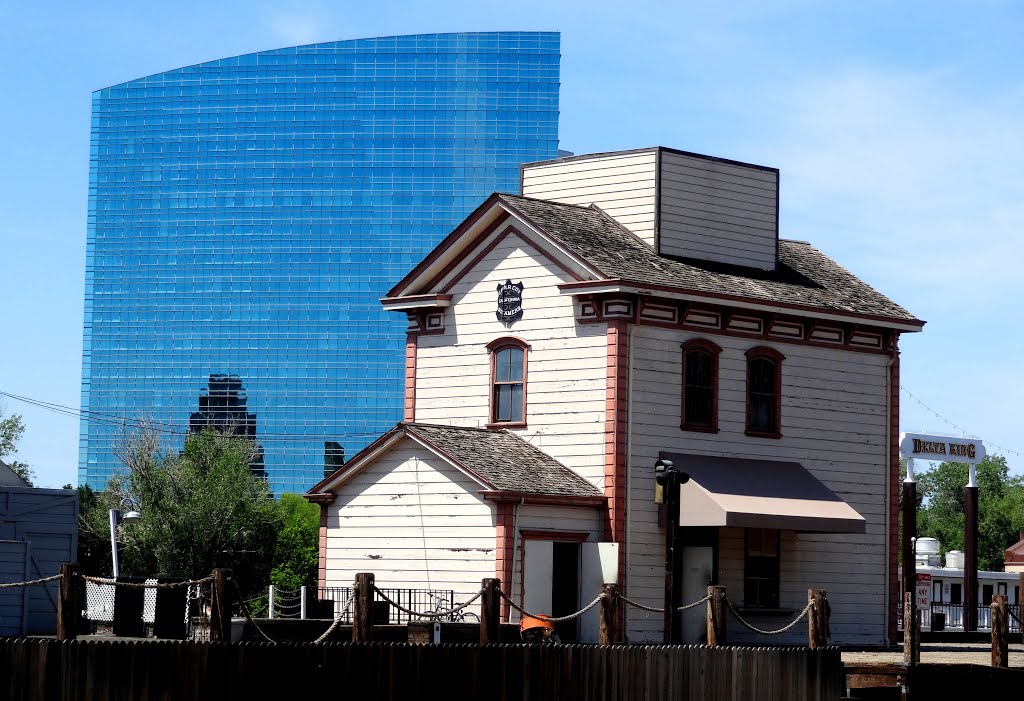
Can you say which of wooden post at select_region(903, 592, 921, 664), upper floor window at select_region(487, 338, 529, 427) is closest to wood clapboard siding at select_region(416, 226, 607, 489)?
upper floor window at select_region(487, 338, 529, 427)

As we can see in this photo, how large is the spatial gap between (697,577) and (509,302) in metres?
7.54

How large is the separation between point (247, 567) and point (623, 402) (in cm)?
4343

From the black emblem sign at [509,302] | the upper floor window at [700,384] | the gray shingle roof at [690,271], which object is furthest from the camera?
the black emblem sign at [509,302]

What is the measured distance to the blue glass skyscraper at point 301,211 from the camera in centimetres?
17750

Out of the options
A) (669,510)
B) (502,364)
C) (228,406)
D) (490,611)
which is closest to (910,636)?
(669,510)

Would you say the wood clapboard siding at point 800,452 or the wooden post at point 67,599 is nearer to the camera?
the wooden post at point 67,599

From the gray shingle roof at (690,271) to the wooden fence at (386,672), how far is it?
15.5 metres

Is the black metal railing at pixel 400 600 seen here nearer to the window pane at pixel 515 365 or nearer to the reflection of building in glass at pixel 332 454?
the window pane at pixel 515 365

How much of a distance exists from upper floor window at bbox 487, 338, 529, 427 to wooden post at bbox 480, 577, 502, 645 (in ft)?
38.0

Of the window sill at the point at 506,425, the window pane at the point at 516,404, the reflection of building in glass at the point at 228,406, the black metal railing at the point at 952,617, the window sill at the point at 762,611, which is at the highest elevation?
the reflection of building in glass at the point at 228,406

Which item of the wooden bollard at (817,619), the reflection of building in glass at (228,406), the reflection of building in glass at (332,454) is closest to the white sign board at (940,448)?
the wooden bollard at (817,619)

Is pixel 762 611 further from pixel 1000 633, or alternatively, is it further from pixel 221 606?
pixel 221 606

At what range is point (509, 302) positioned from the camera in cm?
4006

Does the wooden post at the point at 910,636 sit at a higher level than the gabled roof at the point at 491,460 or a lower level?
lower
